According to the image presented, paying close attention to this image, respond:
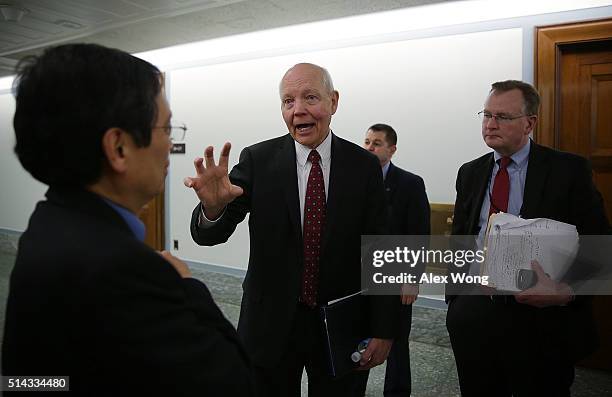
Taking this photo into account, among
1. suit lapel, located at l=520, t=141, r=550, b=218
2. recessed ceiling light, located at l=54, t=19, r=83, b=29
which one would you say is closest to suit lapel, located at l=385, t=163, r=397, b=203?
suit lapel, located at l=520, t=141, r=550, b=218

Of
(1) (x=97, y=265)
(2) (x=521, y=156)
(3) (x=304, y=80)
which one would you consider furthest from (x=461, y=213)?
(1) (x=97, y=265)

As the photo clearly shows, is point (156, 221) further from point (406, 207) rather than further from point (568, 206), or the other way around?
point (568, 206)

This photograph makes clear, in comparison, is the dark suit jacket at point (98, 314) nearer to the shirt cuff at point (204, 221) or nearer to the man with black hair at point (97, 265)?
the man with black hair at point (97, 265)

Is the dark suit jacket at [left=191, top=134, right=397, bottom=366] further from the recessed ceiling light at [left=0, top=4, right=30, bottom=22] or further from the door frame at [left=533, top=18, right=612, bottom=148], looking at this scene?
the recessed ceiling light at [left=0, top=4, right=30, bottom=22]

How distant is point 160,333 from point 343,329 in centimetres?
98

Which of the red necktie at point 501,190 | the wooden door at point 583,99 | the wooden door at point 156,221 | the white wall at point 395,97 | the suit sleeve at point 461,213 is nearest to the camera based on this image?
the red necktie at point 501,190

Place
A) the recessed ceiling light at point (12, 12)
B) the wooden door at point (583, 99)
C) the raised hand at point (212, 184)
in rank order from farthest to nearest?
the recessed ceiling light at point (12, 12), the wooden door at point (583, 99), the raised hand at point (212, 184)

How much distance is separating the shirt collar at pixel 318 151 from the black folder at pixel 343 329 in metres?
0.52

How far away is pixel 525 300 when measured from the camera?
5.41 feet

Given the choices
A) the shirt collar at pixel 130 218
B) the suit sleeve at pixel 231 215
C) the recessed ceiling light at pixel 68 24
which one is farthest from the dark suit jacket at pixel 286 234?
the recessed ceiling light at pixel 68 24

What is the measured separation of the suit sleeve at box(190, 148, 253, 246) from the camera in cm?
162

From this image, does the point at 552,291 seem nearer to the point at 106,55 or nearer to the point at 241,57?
the point at 106,55

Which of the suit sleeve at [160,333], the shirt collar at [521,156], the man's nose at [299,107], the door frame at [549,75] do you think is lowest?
the suit sleeve at [160,333]

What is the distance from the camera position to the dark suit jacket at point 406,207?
288 centimetres
